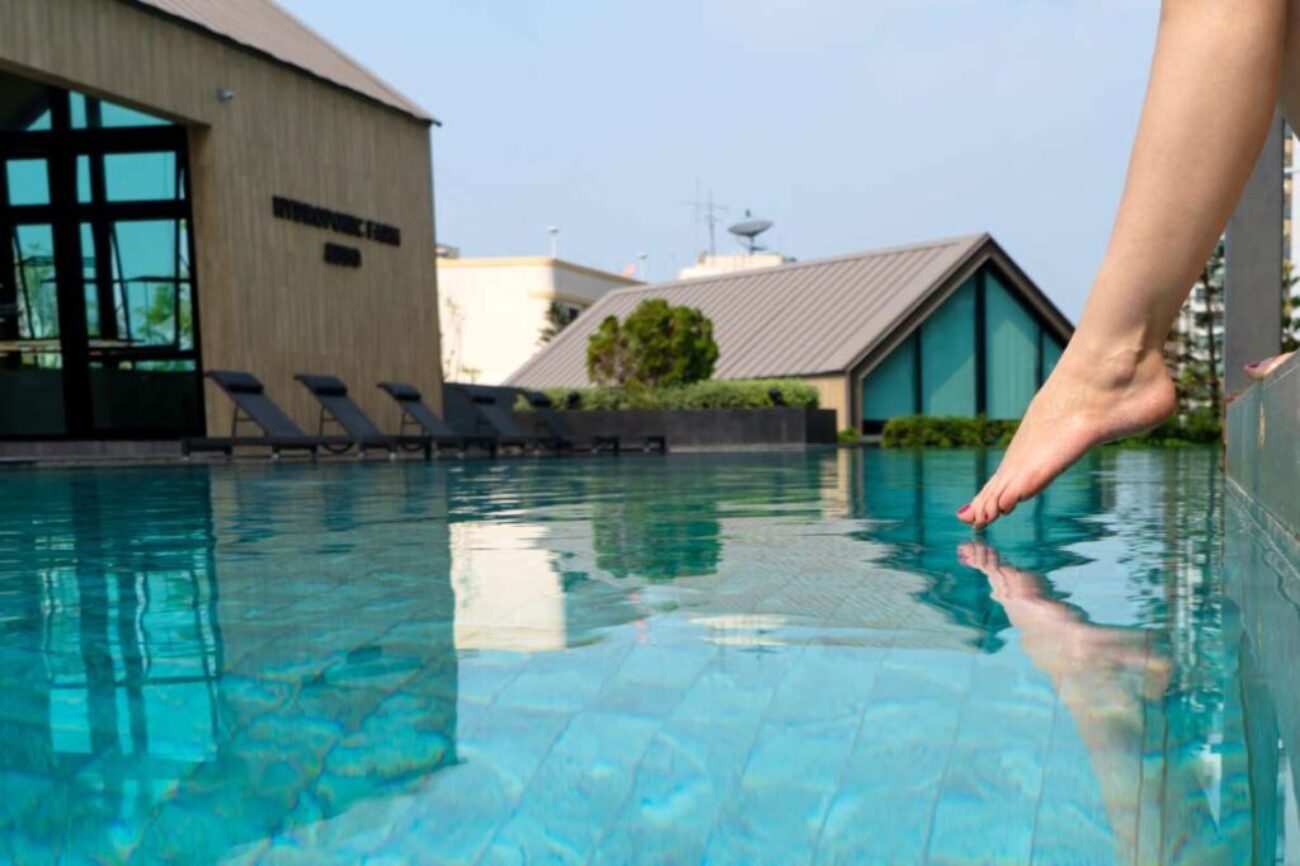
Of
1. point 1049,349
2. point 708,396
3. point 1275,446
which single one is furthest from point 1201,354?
point 1275,446

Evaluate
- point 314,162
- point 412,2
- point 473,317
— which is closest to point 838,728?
point 412,2

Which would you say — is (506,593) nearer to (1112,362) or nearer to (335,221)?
(1112,362)

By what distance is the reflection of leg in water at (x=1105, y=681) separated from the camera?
42.0 inches

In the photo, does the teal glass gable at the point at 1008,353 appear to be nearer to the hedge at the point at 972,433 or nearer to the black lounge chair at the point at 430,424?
the hedge at the point at 972,433

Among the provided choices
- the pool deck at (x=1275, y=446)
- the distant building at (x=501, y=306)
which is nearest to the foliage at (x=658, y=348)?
the pool deck at (x=1275, y=446)

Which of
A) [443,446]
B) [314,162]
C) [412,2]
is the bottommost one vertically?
[443,446]

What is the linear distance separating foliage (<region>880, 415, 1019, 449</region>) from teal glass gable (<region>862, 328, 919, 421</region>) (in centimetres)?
406

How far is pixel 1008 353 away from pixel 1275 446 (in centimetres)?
2548

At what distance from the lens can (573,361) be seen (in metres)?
29.3

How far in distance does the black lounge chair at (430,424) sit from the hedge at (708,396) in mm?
5870

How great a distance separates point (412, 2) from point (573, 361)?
17388 millimetres

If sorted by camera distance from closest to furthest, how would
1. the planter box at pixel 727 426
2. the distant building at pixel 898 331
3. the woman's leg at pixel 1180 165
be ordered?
the woman's leg at pixel 1180 165 → the planter box at pixel 727 426 → the distant building at pixel 898 331

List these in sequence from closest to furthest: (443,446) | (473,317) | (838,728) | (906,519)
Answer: (838,728), (906,519), (443,446), (473,317)

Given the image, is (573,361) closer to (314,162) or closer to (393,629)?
(314,162)
